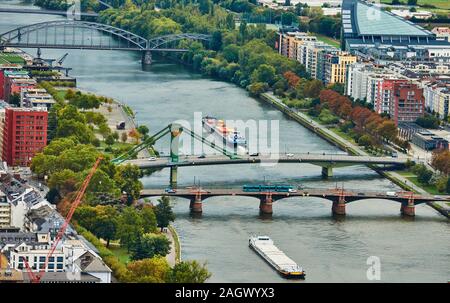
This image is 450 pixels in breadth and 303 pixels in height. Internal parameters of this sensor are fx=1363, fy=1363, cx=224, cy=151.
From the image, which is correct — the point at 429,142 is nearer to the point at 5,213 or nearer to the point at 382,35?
the point at 5,213

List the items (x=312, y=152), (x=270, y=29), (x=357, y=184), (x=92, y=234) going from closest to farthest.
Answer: (x=92, y=234) < (x=357, y=184) < (x=312, y=152) < (x=270, y=29)

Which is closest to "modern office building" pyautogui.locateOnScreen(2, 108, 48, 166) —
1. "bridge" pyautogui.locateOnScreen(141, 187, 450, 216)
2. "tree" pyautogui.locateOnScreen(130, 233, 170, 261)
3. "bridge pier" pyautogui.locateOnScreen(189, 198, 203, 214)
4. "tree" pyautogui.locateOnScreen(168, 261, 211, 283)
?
"bridge" pyautogui.locateOnScreen(141, 187, 450, 216)

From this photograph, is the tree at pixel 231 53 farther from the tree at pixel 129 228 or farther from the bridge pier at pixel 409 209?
the tree at pixel 129 228

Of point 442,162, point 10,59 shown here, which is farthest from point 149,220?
point 10,59
